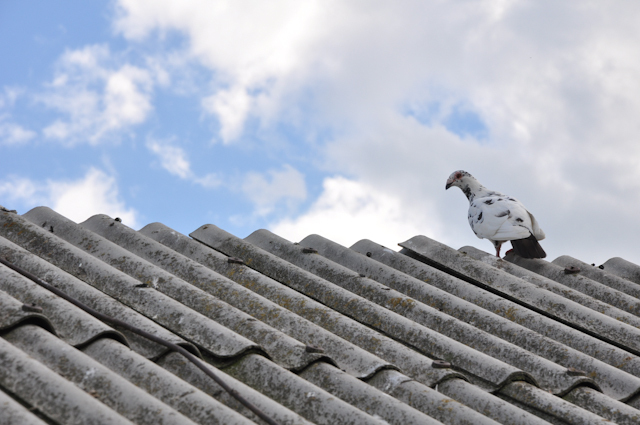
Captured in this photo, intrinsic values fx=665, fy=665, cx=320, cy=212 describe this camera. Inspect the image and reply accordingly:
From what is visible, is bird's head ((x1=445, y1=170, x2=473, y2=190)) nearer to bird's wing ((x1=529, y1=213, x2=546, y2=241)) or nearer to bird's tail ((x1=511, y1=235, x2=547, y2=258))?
bird's wing ((x1=529, y1=213, x2=546, y2=241))

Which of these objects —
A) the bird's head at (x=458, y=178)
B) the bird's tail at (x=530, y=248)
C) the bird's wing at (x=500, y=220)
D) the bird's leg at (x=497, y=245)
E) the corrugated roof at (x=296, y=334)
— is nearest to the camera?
the corrugated roof at (x=296, y=334)

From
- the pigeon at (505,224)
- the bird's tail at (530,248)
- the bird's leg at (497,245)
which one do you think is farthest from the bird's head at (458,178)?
the bird's tail at (530,248)

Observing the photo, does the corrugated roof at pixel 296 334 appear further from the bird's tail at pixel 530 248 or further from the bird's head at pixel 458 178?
the bird's head at pixel 458 178

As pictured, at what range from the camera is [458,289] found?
394cm

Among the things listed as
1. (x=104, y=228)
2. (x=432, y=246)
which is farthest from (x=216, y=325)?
(x=432, y=246)

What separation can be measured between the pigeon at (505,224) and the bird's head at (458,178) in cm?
35

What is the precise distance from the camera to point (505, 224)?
5.14m

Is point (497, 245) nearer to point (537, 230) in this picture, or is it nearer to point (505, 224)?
point (505, 224)

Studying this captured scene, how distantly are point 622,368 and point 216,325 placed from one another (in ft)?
6.29

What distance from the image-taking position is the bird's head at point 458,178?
6099 millimetres

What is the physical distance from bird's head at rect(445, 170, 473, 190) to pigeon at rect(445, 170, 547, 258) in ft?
1.16

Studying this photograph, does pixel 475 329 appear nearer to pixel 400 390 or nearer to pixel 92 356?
pixel 400 390

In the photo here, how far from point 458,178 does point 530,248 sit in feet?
4.50

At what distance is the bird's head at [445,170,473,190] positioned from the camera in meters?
6.10
